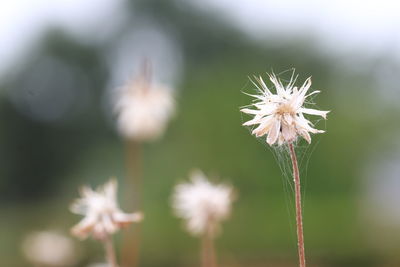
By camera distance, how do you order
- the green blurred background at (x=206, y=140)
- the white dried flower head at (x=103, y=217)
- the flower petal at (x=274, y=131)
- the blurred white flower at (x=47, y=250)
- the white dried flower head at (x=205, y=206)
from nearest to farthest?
1. the flower petal at (x=274, y=131)
2. the white dried flower head at (x=103, y=217)
3. the white dried flower head at (x=205, y=206)
4. the blurred white flower at (x=47, y=250)
5. the green blurred background at (x=206, y=140)

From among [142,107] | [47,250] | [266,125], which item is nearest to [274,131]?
[266,125]

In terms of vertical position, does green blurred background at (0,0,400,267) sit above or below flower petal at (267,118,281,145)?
above

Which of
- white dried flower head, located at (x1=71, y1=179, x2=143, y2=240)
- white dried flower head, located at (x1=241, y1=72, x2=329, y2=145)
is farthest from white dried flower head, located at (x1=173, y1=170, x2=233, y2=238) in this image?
white dried flower head, located at (x1=241, y1=72, x2=329, y2=145)

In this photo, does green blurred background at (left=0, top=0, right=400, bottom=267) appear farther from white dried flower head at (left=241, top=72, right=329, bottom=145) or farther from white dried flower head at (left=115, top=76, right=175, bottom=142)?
white dried flower head at (left=241, top=72, right=329, bottom=145)

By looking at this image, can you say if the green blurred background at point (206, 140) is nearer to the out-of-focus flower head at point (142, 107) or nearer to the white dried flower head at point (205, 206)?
the out-of-focus flower head at point (142, 107)

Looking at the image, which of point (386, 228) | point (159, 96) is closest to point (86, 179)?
point (386, 228)

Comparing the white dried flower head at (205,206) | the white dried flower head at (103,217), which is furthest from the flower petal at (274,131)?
the white dried flower head at (205,206)
